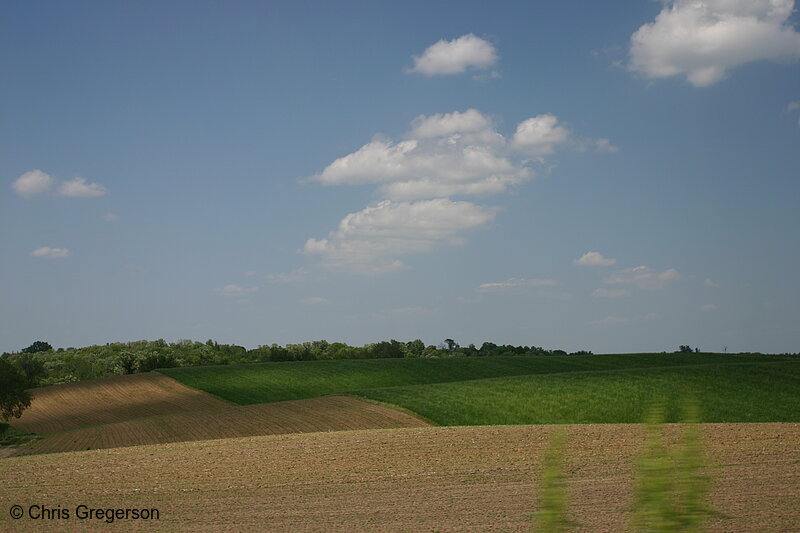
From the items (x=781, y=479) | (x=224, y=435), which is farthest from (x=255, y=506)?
(x=224, y=435)

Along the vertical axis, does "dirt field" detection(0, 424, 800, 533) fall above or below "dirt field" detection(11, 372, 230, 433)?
above

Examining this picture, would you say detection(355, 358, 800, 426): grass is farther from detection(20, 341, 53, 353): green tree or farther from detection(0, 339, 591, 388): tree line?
detection(20, 341, 53, 353): green tree

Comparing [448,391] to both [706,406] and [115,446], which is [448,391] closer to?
[706,406]

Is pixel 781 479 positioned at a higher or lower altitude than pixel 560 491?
lower

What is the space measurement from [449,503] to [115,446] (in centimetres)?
2595

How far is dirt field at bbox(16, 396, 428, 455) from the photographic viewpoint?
4031 centimetres

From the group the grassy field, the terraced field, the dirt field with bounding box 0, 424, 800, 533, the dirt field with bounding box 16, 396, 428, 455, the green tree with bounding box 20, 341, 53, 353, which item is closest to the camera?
the dirt field with bounding box 0, 424, 800, 533

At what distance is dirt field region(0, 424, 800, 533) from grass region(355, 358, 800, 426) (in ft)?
25.8

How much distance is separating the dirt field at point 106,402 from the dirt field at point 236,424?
764cm

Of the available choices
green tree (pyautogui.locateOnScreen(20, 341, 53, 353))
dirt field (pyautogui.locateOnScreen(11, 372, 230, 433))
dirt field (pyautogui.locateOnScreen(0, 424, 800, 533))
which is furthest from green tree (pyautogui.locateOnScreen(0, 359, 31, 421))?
green tree (pyautogui.locateOnScreen(20, 341, 53, 353))

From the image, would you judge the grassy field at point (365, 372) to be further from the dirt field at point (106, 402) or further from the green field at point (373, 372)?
the dirt field at point (106, 402)

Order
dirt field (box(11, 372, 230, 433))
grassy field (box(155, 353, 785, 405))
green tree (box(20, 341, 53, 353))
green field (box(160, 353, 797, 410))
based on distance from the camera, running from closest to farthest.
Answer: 1. dirt field (box(11, 372, 230, 433))
2. green field (box(160, 353, 797, 410))
3. grassy field (box(155, 353, 785, 405))
4. green tree (box(20, 341, 53, 353))

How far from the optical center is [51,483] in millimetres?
25375

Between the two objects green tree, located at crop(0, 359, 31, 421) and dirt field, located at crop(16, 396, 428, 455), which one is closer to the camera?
dirt field, located at crop(16, 396, 428, 455)
